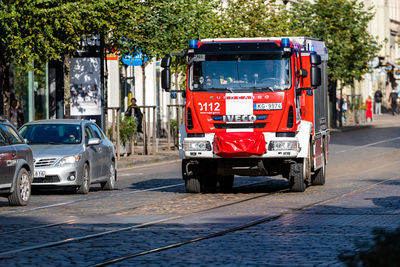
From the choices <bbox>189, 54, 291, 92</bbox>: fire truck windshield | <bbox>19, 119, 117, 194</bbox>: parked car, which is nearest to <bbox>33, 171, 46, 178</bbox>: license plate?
<bbox>19, 119, 117, 194</bbox>: parked car

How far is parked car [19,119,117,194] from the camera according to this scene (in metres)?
17.7

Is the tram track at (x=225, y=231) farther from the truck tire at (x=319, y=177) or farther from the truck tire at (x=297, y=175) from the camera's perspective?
the truck tire at (x=319, y=177)

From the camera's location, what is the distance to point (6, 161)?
14883mm

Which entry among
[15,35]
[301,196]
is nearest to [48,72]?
[15,35]

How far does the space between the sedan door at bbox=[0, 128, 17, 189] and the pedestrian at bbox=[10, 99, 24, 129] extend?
14232 millimetres

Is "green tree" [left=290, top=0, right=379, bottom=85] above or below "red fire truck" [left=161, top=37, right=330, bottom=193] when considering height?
above

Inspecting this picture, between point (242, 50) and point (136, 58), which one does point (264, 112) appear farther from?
point (136, 58)

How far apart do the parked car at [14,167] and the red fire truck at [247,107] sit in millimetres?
2831

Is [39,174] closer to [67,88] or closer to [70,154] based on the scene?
[70,154]

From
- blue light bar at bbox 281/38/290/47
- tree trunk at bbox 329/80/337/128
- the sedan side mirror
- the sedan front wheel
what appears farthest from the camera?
tree trunk at bbox 329/80/337/128

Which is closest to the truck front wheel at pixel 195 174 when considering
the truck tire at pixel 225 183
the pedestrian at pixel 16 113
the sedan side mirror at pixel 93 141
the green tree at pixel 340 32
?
the truck tire at pixel 225 183

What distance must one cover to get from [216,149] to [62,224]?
195 inches

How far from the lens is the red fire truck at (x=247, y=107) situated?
55.7ft

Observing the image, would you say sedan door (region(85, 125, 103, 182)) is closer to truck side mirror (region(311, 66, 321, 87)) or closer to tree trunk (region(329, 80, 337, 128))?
truck side mirror (region(311, 66, 321, 87))
